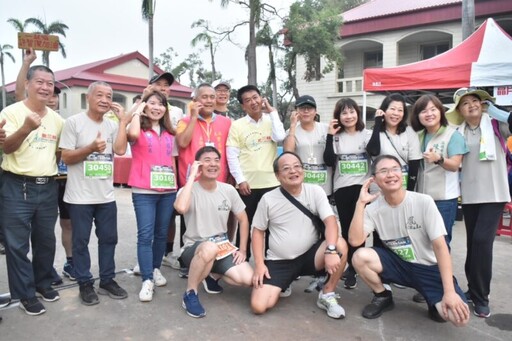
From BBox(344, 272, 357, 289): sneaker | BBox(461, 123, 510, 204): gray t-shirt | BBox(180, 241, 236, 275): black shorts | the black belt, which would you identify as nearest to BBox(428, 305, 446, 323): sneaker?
BBox(344, 272, 357, 289): sneaker

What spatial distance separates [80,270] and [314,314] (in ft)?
6.03

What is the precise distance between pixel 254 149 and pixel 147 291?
1514 mm

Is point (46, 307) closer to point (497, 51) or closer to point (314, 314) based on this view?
point (314, 314)

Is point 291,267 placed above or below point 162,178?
below

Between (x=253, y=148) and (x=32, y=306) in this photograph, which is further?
(x=253, y=148)

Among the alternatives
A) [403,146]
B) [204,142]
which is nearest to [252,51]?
[204,142]

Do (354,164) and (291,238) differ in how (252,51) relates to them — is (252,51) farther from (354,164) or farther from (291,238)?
(291,238)

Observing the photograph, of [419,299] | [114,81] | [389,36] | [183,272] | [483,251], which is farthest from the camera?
[114,81]

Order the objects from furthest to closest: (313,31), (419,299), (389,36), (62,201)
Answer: (389,36)
(313,31)
(62,201)
(419,299)

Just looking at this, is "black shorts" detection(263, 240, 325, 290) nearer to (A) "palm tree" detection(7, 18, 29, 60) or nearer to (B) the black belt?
(B) the black belt

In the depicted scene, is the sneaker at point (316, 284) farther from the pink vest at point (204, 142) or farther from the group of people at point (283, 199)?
the pink vest at point (204, 142)

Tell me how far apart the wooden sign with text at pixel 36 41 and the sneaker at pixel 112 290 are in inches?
82.7

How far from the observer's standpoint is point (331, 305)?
2.97 meters

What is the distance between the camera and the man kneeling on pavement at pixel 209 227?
10.0ft
